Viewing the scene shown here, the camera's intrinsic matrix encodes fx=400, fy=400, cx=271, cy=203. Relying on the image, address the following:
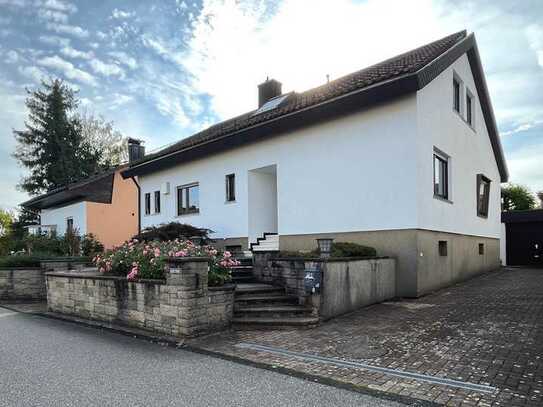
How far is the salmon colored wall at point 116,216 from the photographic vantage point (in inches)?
912

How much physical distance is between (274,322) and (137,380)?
2795mm

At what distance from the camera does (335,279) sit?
729 centimetres

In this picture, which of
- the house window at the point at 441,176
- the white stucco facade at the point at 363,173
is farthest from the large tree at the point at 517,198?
the house window at the point at 441,176

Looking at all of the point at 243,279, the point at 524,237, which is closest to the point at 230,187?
the point at 243,279

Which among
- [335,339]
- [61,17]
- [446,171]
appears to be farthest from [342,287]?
[61,17]

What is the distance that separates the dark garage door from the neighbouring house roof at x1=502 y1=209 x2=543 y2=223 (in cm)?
23

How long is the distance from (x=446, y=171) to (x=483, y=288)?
3285 mm

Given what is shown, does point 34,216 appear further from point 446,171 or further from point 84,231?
point 446,171

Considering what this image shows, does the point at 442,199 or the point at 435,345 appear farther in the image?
the point at 442,199

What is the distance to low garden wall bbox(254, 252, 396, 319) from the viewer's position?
277 inches

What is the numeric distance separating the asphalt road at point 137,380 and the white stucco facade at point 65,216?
17.8 m

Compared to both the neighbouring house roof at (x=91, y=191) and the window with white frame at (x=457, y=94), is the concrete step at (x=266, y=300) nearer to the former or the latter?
the window with white frame at (x=457, y=94)

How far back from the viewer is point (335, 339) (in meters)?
5.97

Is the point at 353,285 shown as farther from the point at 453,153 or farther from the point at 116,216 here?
the point at 116,216
